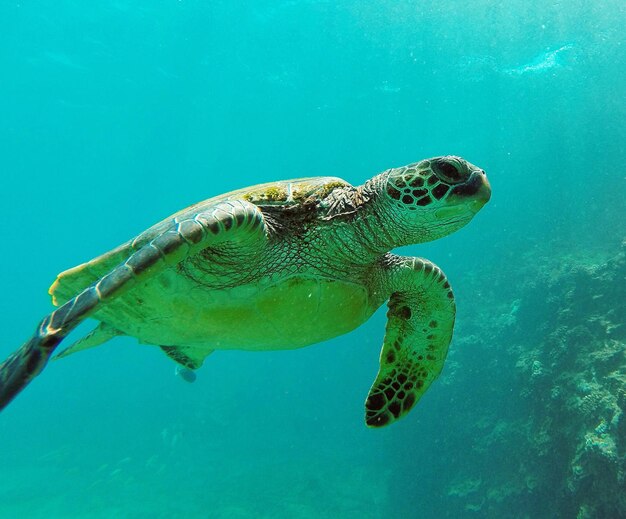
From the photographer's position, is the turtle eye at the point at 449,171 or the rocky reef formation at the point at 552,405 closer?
the turtle eye at the point at 449,171

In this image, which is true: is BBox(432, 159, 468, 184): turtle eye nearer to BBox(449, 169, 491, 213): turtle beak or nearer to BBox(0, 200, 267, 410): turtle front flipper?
BBox(449, 169, 491, 213): turtle beak

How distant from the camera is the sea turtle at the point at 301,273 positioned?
2.03m

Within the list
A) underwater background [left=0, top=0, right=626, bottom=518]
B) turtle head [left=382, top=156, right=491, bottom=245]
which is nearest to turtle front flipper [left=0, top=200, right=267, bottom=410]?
turtle head [left=382, top=156, right=491, bottom=245]

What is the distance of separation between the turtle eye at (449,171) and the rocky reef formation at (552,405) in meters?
5.98

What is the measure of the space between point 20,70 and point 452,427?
32599 millimetres

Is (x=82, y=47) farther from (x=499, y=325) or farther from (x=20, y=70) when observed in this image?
(x=499, y=325)

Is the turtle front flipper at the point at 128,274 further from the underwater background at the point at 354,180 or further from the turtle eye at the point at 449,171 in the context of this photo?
the underwater background at the point at 354,180

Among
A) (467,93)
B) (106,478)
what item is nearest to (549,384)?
(106,478)

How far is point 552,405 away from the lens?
8.27 metres

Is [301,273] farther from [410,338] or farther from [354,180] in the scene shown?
[354,180]

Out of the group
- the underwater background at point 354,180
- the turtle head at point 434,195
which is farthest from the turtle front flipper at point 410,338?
the underwater background at point 354,180

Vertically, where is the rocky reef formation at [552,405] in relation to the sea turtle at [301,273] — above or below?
below

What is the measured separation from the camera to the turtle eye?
7.40ft

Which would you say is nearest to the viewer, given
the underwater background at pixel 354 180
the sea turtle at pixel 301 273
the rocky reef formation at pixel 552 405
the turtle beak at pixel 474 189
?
the sea turtle at pixel 301 273
